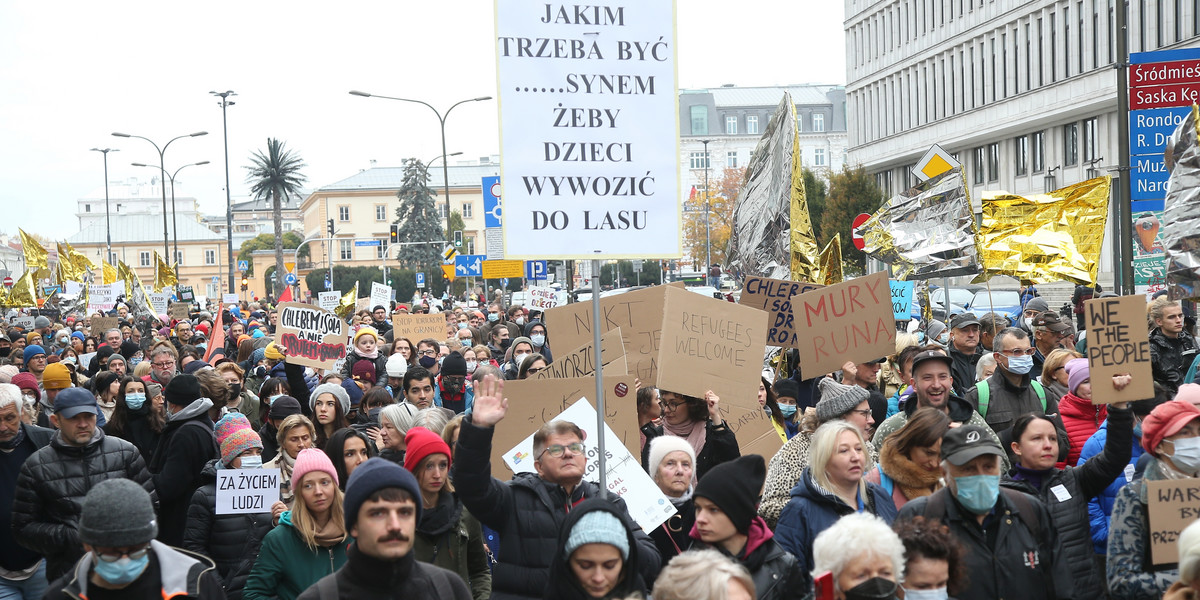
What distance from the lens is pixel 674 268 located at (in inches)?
4461

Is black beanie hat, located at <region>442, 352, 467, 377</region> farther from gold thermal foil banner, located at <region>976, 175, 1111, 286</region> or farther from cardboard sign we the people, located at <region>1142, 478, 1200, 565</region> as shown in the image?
cardboard sign we the people, located at <region>1142, 478, 1200, 565</region>

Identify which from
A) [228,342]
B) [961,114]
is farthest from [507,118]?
[961,114]

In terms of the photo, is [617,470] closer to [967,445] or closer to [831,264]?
[967,445]

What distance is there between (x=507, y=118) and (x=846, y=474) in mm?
2053

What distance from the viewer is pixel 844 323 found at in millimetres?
8203

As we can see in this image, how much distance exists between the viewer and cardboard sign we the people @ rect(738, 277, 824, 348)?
31.4ft

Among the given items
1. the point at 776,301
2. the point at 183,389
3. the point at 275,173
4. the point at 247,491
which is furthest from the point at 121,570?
the point at 275,173

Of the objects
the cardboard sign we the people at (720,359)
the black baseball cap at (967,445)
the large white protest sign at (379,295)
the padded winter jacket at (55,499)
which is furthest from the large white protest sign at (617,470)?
the large white protest sign at (379,295)

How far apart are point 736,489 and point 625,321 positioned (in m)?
4.15

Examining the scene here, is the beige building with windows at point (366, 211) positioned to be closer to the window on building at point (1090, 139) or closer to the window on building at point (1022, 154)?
the window on building at point (1022, 154)

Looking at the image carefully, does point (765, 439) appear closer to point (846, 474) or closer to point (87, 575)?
point (846, 474)

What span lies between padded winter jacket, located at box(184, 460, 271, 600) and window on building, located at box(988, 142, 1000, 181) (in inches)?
2192

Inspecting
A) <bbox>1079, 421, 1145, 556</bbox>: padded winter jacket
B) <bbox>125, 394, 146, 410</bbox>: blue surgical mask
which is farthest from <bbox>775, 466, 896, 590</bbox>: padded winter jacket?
<bbox>125, 394, 146, 410</bbox>: blue surgical mask

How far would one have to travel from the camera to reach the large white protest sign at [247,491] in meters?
5.64
